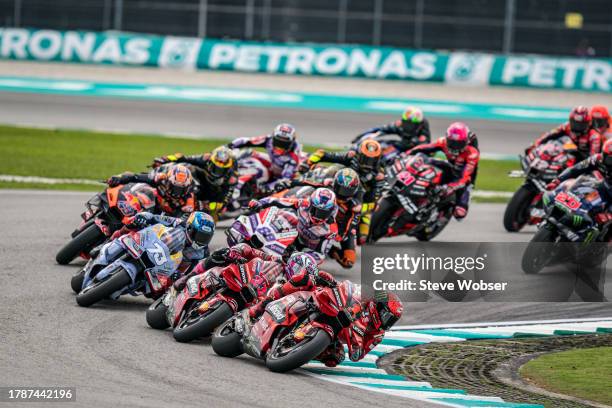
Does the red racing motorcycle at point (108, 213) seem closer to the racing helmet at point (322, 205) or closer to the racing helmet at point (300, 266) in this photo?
→ the racing helmet at point (322, 205)

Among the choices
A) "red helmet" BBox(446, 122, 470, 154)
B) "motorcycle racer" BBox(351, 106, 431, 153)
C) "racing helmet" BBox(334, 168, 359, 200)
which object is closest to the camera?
"racing helmet" BBox(334, 168, 359, 200)

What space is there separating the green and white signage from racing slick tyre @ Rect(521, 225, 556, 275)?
2145 cm

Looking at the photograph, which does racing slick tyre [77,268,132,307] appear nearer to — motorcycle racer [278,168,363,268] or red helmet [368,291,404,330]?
red helmet [368,291,404,330]

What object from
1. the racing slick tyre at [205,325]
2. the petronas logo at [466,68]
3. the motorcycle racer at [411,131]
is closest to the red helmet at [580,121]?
the motorcycle racer at [411,131]

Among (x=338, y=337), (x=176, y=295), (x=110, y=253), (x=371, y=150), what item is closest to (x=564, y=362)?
(x=338, y=337)

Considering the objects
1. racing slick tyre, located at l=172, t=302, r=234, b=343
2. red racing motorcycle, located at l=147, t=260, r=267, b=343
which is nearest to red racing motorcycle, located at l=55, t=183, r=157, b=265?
red racing motorcycle, located at l=147, t=260, r=267, b=343

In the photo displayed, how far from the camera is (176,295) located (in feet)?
38.9

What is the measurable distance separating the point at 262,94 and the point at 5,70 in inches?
336

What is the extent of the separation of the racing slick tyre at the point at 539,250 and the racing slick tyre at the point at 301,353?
22.1ft

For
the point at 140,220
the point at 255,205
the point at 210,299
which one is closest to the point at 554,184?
the point at 255,205

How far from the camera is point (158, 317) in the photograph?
1191 centimetres

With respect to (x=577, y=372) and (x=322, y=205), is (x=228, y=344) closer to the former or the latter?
(x=322, y=205)

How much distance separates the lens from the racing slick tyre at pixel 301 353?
33.4ft

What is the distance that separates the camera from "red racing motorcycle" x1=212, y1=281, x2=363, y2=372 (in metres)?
10.3
